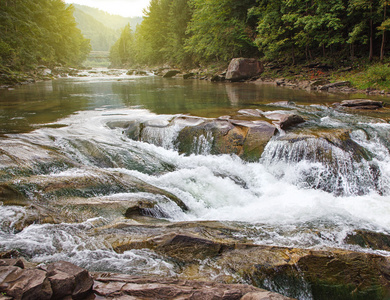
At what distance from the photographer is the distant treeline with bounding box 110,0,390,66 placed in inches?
677

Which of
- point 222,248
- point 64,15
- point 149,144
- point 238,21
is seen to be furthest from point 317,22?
point 64,15

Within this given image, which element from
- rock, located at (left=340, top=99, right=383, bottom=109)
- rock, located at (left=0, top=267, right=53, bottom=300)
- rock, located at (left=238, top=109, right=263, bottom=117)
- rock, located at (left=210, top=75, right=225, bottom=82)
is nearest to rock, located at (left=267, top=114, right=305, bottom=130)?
rock, located at (left=238, top=109, right=263, bottom=117)

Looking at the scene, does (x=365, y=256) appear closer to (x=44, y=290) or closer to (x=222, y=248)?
(x=222, y=248)

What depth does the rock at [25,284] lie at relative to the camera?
2104mm

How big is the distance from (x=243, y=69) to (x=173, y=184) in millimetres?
20504

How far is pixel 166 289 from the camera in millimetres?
2461

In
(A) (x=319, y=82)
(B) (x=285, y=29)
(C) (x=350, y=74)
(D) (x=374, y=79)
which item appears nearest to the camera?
(D) (x=374, y=79)

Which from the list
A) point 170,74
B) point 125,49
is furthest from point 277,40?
point 125,49

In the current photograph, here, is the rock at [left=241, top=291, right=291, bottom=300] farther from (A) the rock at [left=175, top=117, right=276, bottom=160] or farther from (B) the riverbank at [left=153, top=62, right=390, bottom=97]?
(B) the riverbank at [left=153, top=62, right=390, bottom=97]

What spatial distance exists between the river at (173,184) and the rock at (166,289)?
315mm

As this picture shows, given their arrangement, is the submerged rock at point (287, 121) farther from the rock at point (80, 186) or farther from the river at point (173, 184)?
the rock at point (80, 186)

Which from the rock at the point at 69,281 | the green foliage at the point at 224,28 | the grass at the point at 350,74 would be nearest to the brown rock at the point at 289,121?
the rock at the point at 69,281

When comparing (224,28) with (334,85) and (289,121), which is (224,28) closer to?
(334,85)

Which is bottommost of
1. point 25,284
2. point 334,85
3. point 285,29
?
point 25,284
